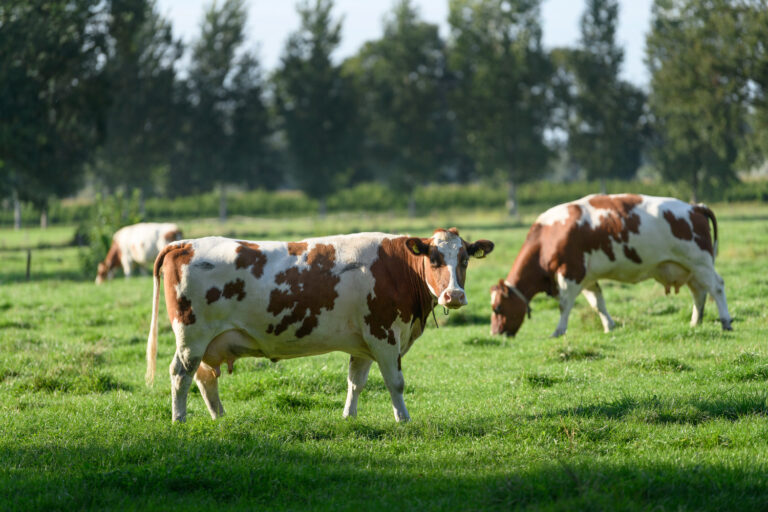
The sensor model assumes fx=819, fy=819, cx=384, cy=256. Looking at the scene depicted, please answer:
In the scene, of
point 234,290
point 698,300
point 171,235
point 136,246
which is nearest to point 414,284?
point 234,290

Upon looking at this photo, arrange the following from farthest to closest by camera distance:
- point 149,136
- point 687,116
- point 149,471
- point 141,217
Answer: point 149,136 → point 687,116 → point 141,217 → point 149,471

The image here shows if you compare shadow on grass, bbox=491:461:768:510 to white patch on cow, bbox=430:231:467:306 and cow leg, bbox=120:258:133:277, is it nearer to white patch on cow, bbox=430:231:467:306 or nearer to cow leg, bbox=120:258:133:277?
white patch on cow, bbox=430:231:467:306

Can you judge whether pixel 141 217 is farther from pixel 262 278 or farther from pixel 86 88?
pixel 262 278

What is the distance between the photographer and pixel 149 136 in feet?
171

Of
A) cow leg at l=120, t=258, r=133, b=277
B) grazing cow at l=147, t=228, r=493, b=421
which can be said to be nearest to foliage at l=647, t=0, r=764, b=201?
cow leg at l=120, t=258, r=133, b=277

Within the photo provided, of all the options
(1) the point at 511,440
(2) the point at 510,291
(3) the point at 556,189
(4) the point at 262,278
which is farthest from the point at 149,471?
(3) the point at 556,189

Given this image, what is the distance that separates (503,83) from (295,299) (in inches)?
1832

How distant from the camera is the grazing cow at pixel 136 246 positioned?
2467 centimetres

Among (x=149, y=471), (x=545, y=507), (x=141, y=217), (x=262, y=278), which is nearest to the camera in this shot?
(x=545, y=507)

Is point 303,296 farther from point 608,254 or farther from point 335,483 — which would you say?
point 608,254

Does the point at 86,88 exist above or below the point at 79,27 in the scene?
below

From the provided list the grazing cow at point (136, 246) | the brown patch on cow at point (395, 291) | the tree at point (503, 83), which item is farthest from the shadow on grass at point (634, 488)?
the tree at point (503, 83)

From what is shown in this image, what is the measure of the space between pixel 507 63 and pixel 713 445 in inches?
1886

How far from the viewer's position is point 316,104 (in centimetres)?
5634
